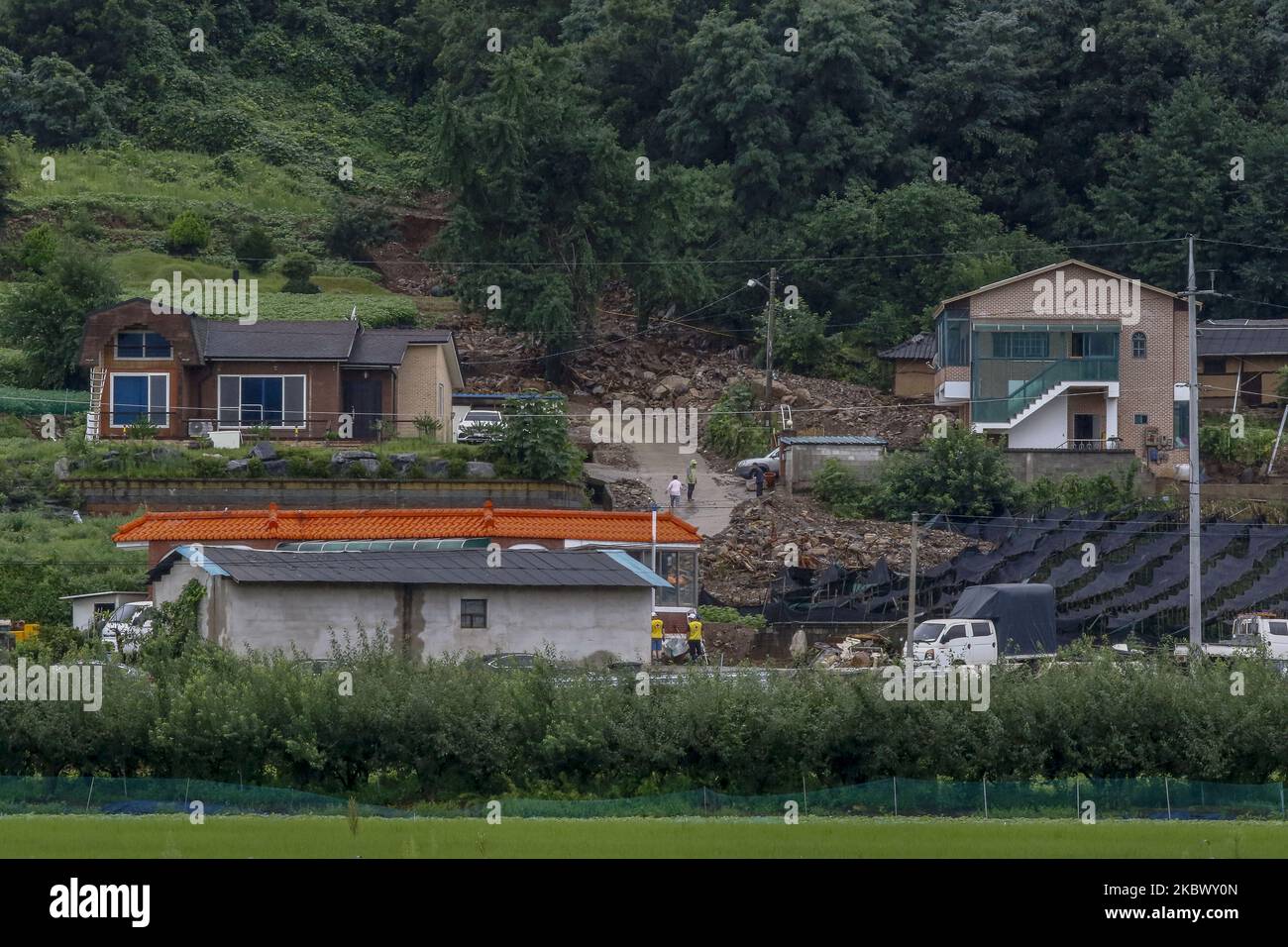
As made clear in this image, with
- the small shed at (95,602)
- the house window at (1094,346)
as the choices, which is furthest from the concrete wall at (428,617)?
the house window at (1094,346)

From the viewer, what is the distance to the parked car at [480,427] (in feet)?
189

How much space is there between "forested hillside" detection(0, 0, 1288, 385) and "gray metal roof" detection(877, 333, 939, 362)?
5.18ft

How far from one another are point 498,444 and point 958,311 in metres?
17.9

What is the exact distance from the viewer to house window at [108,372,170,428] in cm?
5991

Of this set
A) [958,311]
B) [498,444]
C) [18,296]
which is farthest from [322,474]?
[958,311]

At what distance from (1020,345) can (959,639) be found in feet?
84.6

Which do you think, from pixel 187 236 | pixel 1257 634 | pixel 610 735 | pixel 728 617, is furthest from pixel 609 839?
pixel 187 236

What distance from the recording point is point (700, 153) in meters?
84.0

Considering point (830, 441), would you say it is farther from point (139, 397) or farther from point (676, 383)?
point (139, 397)

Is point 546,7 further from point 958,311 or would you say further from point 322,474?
point 322,474

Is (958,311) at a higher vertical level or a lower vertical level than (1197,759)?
higher

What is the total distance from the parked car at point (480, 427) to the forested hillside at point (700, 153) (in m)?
6.10

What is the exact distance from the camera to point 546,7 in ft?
317

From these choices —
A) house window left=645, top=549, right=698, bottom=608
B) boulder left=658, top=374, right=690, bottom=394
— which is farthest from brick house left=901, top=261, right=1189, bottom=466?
house window left=645, top=549, right=698, bottom=608
